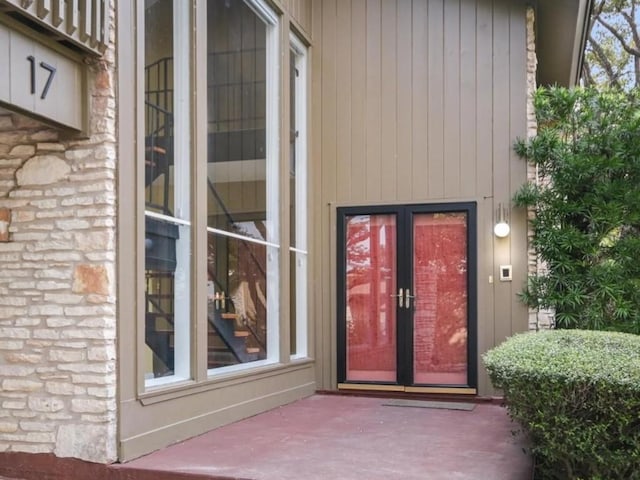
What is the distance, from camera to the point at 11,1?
10.3ft

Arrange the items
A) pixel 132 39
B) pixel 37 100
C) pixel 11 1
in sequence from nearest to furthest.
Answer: pixel 11 1, pixel 37 100, pixel 132 39

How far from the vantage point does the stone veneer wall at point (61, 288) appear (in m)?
3.76

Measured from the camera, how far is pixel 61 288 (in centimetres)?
387

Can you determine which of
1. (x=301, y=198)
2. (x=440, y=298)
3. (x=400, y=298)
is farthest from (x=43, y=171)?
(x=440, y=298)

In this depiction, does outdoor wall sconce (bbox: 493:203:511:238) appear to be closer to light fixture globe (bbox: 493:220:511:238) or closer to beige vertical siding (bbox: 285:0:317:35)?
light fixture globe (bbox: 493:220:511:238)

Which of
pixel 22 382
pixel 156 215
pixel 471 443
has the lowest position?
pixel 471 443

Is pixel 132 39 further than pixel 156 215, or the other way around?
pixel 156 215

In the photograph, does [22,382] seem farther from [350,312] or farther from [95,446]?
[350,312]

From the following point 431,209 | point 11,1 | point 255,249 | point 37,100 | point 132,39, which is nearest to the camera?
point 11,1

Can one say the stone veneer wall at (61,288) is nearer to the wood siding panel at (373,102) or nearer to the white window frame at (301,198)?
the white window frame at (301,198)

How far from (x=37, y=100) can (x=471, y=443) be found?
11.7ft

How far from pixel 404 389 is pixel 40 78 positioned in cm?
463

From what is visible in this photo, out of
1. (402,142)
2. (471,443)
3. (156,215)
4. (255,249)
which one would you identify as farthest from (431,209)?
(156,215)

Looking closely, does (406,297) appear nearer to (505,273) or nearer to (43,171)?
(505,273)
